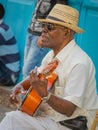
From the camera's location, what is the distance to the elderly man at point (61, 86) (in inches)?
139

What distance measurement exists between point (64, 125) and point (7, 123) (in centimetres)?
41

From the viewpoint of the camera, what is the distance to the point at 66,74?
365cm

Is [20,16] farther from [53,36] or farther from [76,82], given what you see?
[76,82]

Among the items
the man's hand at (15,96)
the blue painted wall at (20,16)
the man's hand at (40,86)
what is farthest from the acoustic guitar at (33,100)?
the blue painted wall at (20,16)

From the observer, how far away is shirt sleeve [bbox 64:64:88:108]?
3.52m

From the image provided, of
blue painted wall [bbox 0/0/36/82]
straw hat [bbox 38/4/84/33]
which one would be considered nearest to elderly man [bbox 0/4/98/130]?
straw hat [bbox 38/4/84/33]

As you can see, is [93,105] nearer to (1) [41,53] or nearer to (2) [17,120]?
(2) [17,120]

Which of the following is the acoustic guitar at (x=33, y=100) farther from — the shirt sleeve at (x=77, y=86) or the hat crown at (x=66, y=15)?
the hat crown at (x=66, y=15)

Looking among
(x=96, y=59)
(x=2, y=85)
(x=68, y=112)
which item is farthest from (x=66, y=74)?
(x=2, y=85)

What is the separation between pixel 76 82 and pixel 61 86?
0.62 ft

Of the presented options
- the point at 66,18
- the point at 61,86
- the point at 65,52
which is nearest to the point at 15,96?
the point at 61,86

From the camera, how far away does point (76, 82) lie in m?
3.54

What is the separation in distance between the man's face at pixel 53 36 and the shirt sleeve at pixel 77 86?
34 cm

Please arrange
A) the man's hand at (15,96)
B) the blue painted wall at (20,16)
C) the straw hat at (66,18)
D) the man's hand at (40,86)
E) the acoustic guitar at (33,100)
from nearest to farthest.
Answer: the man's hand at (40,86) → the acoustic guitar at (33,100) → the straw hat at (66,18) → the man's hand at (15,96) → the blue painted wall at (20,16)
